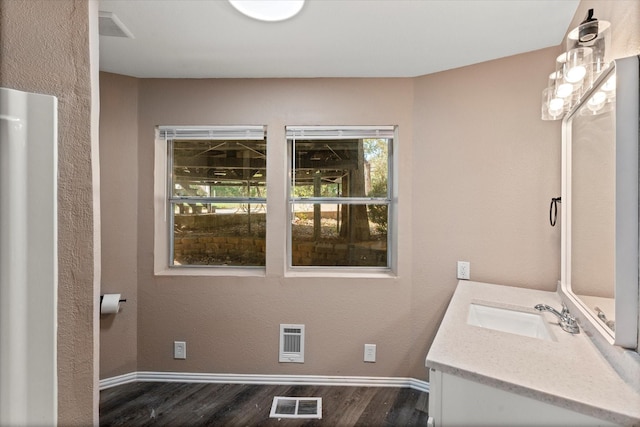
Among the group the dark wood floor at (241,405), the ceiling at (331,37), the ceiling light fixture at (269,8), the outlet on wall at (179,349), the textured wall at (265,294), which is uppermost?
the ceiling at (331,37)

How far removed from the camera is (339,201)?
7.29 ft

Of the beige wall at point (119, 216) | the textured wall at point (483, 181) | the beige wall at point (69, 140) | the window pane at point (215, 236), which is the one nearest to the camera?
the beige wall at point (69, 140)

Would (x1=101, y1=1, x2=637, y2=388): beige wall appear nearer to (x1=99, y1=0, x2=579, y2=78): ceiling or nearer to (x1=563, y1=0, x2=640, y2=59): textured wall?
(x1=99, y1=0, x2=579, y2=78): ceiling

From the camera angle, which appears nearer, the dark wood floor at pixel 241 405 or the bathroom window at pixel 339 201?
the dark wood floor at pixel 241 405

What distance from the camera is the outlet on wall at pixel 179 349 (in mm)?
2146

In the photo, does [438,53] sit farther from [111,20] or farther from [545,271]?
[111,20]

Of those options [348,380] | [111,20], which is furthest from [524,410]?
[111,20]

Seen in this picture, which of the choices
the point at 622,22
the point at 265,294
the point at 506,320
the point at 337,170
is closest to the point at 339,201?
the point at 337,170

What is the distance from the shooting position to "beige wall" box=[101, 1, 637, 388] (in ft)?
6.44

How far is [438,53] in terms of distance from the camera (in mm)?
1761

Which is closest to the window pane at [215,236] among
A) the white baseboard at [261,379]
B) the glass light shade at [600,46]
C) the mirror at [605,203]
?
the white baseboard at [261,379]

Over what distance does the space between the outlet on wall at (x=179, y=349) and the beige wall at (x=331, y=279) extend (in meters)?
0.04

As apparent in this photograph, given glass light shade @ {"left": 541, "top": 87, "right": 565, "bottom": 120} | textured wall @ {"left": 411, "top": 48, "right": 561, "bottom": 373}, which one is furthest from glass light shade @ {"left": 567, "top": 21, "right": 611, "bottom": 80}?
textured wall @ {"left": 411, "top": 48, "right": 561, "bottom": 373}

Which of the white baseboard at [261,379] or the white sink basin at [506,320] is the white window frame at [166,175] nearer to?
the white baseboard at [261,379]
